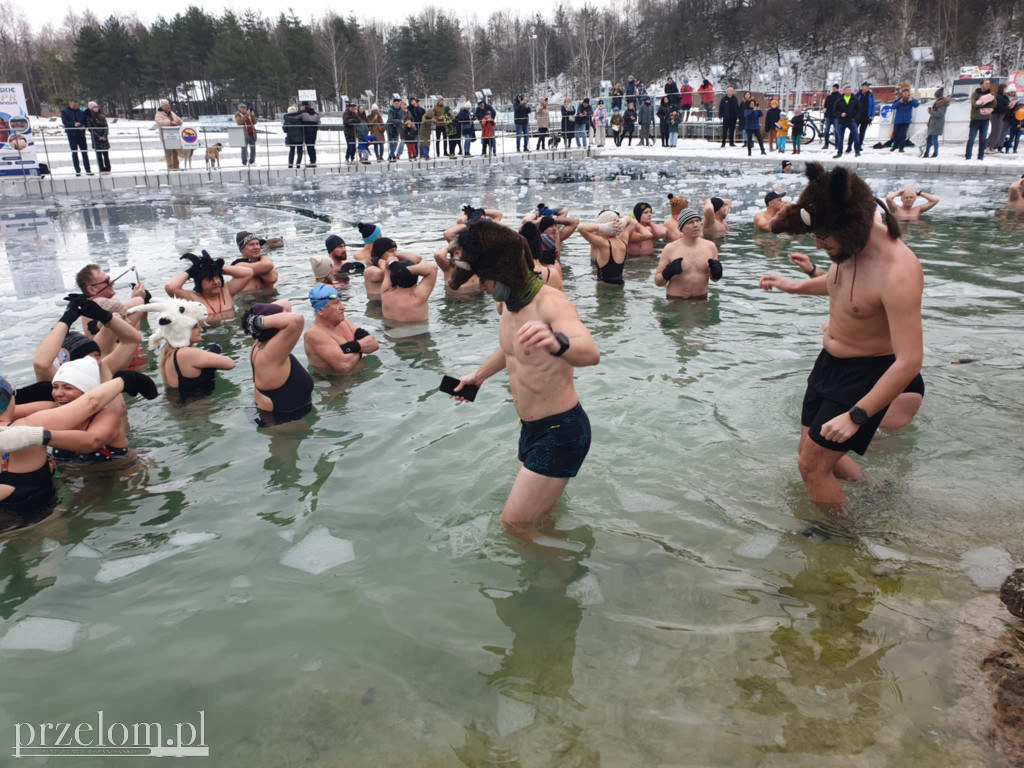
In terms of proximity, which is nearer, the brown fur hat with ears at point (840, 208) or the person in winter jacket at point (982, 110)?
the brown fur hat with ears at point (840, 208)

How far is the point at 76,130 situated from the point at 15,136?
1.36m

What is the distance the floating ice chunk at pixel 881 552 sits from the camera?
3.55 metres

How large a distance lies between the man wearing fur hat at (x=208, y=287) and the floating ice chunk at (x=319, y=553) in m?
4.50

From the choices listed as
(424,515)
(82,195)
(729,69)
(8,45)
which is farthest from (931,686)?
(8,45)

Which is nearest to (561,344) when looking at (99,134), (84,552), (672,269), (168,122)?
(84,552)

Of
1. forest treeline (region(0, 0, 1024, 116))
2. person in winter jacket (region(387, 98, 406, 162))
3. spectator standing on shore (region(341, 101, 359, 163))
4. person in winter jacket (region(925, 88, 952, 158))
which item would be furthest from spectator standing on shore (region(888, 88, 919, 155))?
forest treeline (region(0, 0, 1024, 116))

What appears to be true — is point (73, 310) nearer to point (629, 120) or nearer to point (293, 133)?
point (293, 133)

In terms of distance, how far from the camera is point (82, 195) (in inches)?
724

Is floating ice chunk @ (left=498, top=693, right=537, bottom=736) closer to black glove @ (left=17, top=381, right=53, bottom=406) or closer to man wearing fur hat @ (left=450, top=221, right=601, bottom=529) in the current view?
man wearing fur hat @ (left=450, top=221, right=601, bottom=529)

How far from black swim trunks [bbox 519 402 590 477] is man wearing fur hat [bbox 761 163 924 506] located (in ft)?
3.66

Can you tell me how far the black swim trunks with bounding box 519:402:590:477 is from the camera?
3480mm

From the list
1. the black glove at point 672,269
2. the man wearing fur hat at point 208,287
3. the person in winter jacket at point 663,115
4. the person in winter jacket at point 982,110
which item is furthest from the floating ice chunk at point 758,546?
the person in winter jacket at point 663,115

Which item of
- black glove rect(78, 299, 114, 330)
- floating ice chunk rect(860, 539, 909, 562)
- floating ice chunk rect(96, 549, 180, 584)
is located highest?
black glove rect(78, 299, 114, 330)

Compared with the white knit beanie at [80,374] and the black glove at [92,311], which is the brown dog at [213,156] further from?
the white knit beanie at [80,374]
